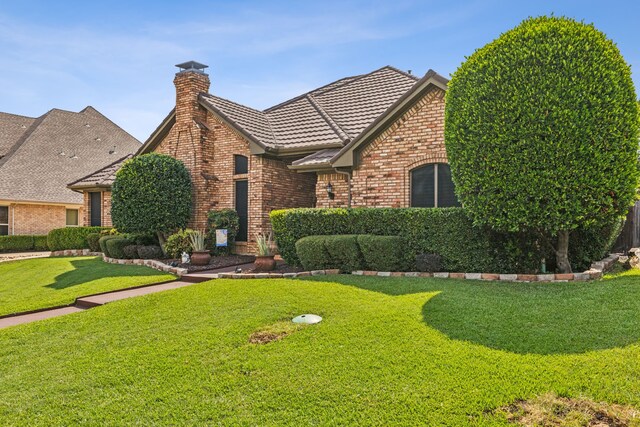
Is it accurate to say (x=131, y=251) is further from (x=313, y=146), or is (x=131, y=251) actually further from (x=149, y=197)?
(x=313, y=146)

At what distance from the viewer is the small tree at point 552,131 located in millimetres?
7914

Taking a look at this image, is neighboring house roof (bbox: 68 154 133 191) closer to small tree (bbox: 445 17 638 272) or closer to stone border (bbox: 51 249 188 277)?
stone border (bbox: 51 249 188 277)

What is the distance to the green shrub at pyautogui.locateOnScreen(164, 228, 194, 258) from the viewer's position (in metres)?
14.9

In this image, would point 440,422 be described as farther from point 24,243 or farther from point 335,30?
point 24,243

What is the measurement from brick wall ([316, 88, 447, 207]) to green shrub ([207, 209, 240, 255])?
17.3 feet

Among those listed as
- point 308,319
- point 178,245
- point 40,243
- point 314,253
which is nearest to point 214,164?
point 178,245

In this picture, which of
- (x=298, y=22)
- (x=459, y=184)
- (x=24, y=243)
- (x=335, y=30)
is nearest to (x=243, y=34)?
(x=298, y=22)

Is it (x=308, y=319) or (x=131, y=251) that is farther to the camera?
(x=131, y=251)

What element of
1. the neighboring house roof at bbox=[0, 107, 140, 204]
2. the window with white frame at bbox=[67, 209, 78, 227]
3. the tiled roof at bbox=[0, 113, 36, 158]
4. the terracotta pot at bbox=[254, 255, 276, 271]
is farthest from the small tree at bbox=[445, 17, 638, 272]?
the tiled roof at bbox=[0, 113, 36, 158]

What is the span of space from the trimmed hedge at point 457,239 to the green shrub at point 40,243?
18.3 meters

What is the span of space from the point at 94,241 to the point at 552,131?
18.2 metres

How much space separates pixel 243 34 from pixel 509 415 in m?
10.7

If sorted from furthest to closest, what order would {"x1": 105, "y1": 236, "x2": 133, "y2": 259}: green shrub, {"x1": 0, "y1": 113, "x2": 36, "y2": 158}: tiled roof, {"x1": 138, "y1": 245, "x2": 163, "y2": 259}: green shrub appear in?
{"x1": 0, "y1": 113, "x2": 36, "y2": 158}: tiled roof
{"x1": 105, "y1": 236, "x2": 133, "y2": 259}: green shrub
{"x1": 138, "y1": 245, "x2": 163, "y2": 259}: green shrub

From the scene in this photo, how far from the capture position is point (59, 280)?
12.2 m
